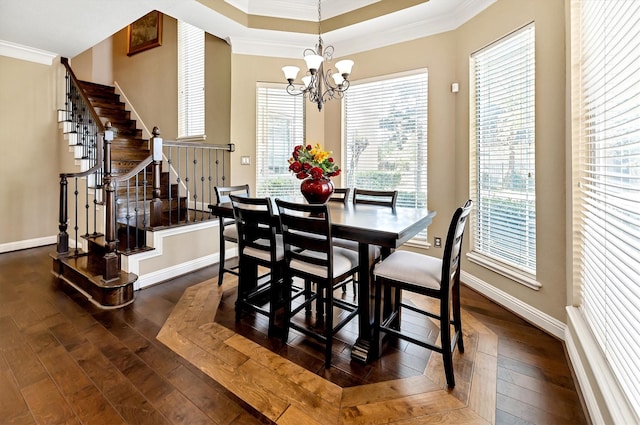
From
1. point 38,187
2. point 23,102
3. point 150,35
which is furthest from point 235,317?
point 150,35

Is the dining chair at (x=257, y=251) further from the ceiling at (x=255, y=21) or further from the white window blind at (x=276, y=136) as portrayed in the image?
the ceiling at (x=255, y=21)

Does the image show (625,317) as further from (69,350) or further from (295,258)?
(69,350)

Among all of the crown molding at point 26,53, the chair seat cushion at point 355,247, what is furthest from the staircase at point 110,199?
the chair seat cushion at point 355,247

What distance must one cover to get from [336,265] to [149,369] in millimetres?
1295

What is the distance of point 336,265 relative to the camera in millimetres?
1996

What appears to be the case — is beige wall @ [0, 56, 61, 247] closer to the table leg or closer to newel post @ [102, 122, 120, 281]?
newel post @ [102, 122, 120, 281]

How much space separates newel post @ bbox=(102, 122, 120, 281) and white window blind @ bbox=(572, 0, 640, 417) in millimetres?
3469

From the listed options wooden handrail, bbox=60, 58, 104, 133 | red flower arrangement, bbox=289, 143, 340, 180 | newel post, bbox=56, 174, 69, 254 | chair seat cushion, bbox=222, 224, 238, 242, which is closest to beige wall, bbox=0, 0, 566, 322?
wooden handrail, bbox=60, 58, 104, 133

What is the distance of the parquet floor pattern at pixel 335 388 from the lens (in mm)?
1529

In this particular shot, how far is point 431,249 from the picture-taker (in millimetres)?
3734

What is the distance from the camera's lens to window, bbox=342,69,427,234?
145 inches

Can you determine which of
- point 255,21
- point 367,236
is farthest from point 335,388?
point 255,21

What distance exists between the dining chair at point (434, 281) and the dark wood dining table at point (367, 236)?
8 centimetres

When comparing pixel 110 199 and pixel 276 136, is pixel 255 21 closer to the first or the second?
pixel 276 136
